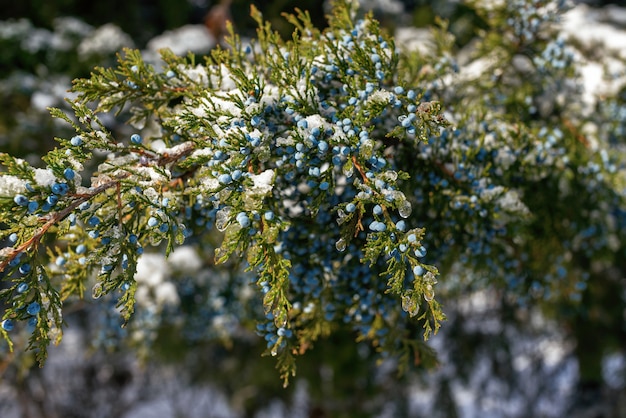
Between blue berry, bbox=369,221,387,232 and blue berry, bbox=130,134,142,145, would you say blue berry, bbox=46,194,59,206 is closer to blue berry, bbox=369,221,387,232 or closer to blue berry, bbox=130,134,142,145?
blue berry, bbox=130,134,142,145

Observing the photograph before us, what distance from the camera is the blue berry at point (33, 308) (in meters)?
1.18

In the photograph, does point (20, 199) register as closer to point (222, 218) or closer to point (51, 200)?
point (51, 200)

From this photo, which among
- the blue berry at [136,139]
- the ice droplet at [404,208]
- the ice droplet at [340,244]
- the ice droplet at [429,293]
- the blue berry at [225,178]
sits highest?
the blue berry at [136,139]

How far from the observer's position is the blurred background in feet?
12.4

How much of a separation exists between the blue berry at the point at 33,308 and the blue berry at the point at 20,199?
0.83 feet

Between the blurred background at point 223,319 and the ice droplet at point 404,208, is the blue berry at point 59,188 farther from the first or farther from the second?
the blurred background at point 223,319

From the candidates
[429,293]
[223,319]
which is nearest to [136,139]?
[429,293]

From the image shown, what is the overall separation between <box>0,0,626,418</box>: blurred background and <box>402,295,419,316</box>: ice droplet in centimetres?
213

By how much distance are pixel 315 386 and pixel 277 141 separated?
347 centimetres

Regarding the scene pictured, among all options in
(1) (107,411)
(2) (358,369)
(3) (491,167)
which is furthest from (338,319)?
(1) (107,411)

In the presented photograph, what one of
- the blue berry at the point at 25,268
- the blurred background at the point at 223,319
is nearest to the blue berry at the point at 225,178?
the blue berry at the point at 25,268

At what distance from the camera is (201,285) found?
351 cm

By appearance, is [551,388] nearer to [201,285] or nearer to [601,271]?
[601,271]

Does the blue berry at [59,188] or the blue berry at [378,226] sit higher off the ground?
the blue berry at [59,188]
